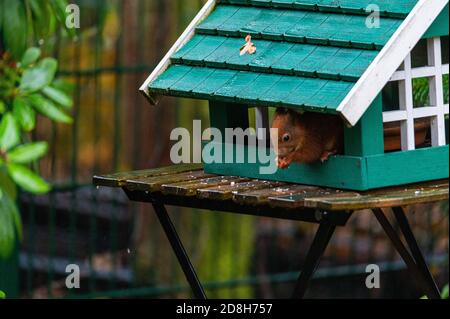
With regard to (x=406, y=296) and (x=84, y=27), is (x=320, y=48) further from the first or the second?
(x=406, y=296)

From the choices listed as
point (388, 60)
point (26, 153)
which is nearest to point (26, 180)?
point (26, 153)

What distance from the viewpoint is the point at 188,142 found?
241 inches

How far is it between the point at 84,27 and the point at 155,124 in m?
0.80

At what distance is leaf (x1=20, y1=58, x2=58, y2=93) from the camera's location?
3.64 meters

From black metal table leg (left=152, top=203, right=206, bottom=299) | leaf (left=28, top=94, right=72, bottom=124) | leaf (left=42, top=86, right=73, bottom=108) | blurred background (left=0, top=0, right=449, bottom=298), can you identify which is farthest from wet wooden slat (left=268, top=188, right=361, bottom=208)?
blurred background (left=0, top=0, right=449, bottom=298)

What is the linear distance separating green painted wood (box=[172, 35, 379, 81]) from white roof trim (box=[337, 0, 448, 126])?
4 cm

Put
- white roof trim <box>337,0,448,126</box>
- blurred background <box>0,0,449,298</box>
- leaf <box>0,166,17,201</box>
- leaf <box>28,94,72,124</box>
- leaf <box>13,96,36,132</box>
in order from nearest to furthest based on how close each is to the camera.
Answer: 1. white roof trim <box>337,0,448,126</box>
2. leaf <box>13,96,36,132</box>
3. leaf <box>28,94,72,124</box>
4. leaf <box>0,166,17,201</box>
5. blurred background <box>0,0,449,298</box>

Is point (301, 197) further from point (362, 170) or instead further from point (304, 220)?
point (362, 170)

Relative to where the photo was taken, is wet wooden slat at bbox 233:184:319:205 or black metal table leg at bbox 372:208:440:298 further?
black metal table leg at bbox 372:208:440:298

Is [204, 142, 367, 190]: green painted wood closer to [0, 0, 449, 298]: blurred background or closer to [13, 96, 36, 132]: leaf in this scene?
[13, 96, 36, 132]: leaf

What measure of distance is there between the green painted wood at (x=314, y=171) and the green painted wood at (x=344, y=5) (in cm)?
44

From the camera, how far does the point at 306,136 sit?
3.46m

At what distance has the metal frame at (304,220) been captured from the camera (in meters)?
3.35

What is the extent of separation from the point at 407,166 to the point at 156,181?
75cm
